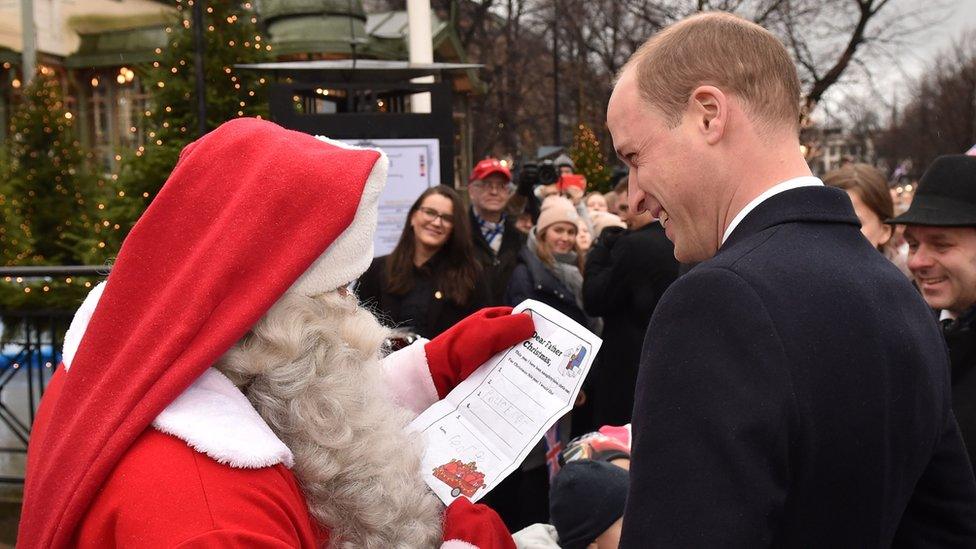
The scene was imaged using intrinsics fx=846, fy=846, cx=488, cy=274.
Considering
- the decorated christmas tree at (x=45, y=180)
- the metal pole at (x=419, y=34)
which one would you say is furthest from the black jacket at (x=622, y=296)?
the decorated christmas tree at (x=45, y=180)

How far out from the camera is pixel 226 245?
1.48 metres

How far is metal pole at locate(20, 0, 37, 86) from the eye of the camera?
61.0ft

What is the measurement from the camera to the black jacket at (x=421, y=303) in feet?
15.2

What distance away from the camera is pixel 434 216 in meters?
4.82

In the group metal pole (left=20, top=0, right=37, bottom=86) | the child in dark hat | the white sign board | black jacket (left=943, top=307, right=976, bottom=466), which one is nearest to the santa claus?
the child in dark hat

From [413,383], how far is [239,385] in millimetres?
649

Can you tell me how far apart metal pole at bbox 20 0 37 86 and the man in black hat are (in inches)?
776

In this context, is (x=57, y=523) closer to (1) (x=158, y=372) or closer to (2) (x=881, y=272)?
(1) (x=158, y=372)

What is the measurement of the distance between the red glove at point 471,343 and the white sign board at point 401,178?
337cm

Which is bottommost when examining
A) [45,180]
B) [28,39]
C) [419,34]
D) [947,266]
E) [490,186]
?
[947,266]

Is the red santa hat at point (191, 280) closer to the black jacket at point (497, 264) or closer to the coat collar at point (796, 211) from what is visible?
the coat collar at point (796, 211)

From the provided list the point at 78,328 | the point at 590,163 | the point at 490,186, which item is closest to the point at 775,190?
the point at 78,328

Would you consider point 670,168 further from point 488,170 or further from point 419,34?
point 419,34

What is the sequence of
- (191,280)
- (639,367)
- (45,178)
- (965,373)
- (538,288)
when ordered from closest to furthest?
1. (639,367)
2. (191,280)
3. (965,373)
4. (538,288)
5. (45,178)
